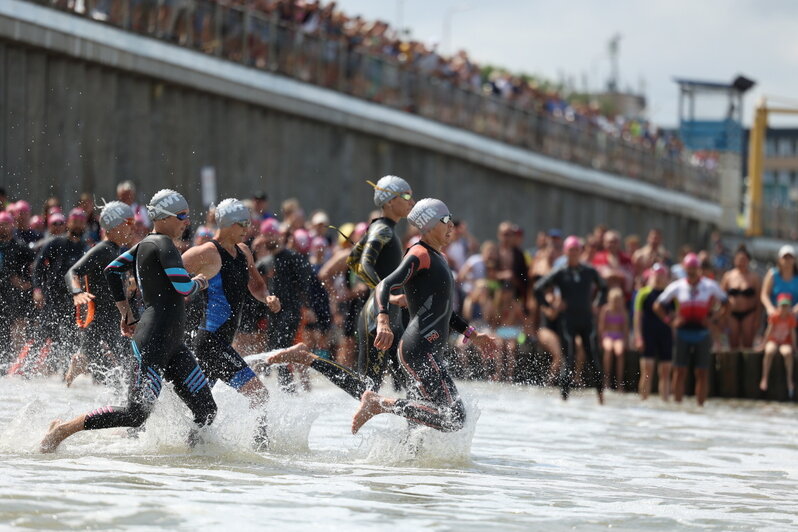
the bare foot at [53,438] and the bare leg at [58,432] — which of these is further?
the bare foot at [53,438]

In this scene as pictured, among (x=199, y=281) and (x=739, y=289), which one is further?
(x=739, y=289)

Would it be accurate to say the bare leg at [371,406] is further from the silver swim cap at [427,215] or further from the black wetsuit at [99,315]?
the black wetsuit at [99,315]

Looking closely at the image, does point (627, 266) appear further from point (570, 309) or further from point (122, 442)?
point (122, 442)

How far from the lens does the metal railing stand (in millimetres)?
21875

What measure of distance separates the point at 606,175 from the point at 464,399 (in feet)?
97.5

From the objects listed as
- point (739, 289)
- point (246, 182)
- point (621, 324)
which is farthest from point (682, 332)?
point (246, 182)

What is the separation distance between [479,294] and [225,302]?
10855 mm

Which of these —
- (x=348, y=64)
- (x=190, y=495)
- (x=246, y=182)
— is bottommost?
(x=190, y=495)

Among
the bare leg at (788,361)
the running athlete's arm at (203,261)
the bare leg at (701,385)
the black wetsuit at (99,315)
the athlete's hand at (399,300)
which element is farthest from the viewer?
the bare leg at (788,361)

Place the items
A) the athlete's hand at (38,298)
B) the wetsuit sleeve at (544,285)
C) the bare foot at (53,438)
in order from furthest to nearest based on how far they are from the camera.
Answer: the wetsuit sleeve at (544,285) → the athlete's hand at (38,298) → the bare foot at (53,438)

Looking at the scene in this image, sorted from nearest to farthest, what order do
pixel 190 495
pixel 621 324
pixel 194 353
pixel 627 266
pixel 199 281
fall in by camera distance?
pixel 190 495 → pixel 199 281 → pixel 194 353 → pixel 621 324 → pixel 627 266

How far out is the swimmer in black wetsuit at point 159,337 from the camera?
9586mm

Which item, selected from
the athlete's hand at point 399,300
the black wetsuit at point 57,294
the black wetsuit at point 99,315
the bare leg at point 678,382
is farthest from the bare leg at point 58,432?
the bare leg at point 678,382

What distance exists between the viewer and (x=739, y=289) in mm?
21844
